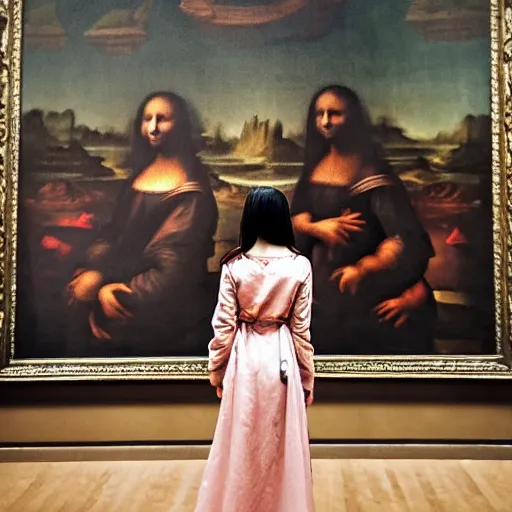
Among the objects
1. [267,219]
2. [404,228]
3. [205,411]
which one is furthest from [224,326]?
[404,228]

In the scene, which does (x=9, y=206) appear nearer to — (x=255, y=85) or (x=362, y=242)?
(x=255, y=85)

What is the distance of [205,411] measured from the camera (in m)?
6.82

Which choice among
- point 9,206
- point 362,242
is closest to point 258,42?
point 362,242

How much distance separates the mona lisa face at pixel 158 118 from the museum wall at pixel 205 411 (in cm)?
280

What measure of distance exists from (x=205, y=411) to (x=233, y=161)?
279cm

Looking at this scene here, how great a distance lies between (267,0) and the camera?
6941mm

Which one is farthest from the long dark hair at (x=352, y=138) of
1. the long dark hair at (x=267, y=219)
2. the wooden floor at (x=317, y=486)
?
the wooden floor at (x=317, y=486)

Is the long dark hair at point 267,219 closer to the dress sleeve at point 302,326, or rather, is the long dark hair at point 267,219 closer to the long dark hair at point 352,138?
the dress sleeve at point 302,326

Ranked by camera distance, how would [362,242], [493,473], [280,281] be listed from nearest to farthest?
1. [280,281]
2. [493,473]
3. [362,242]

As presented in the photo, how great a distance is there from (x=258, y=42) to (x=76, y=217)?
111 inches

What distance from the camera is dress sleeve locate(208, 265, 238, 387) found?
418 cm

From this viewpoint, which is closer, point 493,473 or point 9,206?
point 493,473

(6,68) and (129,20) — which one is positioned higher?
(129,20)

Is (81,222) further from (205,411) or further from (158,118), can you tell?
(205,411)
